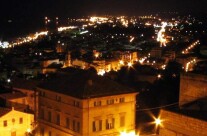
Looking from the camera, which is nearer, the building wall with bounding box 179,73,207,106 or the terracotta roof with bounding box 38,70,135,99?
the building wall with bounding box 179,73,207,106

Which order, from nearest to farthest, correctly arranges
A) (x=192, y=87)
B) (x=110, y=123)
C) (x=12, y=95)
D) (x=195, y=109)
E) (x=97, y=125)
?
(x=195, y=109) < (x=192, y=87) < (x=97, y=125) < (x=110, y=123) < (x=12, y=95)

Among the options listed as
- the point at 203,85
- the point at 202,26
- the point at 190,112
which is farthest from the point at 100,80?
the point at 202,26

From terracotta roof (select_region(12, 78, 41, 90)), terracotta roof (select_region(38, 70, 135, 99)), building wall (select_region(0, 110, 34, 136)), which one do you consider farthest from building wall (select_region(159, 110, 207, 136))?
terracotta roof (select_region(12, 78, 41, 90))

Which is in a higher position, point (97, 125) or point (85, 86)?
point (85, 86)

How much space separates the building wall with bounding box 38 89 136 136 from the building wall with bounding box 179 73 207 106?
7.90 metres

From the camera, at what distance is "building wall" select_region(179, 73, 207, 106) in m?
11.3

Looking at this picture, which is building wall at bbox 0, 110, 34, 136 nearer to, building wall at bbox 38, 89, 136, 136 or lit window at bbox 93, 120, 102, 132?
building wall at bbox 38, 89, 136, 136

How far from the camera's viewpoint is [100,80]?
20641 mm

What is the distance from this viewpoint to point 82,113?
18.9 meters

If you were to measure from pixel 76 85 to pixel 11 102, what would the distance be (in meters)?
7.28

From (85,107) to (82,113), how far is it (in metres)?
0.33

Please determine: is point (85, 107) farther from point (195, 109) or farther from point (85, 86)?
point (195, 109)

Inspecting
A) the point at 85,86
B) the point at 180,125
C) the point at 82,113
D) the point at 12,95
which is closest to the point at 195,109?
the point at 180,125

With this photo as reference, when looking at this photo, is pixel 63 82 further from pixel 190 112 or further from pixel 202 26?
pixel 202 26
